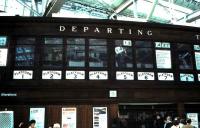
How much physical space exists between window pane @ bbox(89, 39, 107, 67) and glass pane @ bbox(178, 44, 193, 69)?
14.8 feet

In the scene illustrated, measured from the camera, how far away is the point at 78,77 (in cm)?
1666

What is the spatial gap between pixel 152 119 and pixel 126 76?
2.88m

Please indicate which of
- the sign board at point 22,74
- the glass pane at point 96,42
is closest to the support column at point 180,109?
the glass pane at point 96,42

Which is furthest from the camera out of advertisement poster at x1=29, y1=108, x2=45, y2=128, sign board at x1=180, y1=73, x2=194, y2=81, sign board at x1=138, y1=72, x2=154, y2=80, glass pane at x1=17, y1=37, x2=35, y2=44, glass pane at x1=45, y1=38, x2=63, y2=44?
sign board at x1=180, y1=73, x2=194, y2=81

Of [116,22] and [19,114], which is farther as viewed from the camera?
[116,22]

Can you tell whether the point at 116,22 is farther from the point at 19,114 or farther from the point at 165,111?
the point at 19,114

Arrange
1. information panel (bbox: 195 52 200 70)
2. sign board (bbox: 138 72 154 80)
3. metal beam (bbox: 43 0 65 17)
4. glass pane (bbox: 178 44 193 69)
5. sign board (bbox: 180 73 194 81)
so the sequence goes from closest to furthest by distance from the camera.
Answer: sign board (bbox: 138 72 154 80), sign board (bbox: 180 73 194 81), glass pane (bbox: 178 44 193 69), information panel (bbox: 195 52 200 70), metal beam (bbox: 43 0 65 17)

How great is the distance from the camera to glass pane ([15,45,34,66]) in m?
16.5

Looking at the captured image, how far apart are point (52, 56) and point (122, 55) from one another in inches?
150

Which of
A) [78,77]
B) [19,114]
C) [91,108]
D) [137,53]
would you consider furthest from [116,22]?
[19,114]

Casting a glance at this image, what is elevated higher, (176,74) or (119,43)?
(119,43)

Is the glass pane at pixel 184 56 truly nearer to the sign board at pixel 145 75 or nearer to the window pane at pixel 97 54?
the sign board at pixel 145 75

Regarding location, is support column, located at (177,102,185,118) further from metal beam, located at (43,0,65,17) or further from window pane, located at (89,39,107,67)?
metal beam, located at (43,0,65,17)

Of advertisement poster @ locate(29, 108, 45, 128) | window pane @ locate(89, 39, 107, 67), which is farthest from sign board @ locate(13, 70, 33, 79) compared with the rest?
window pane @ locate(89, 39, 107, 67)
